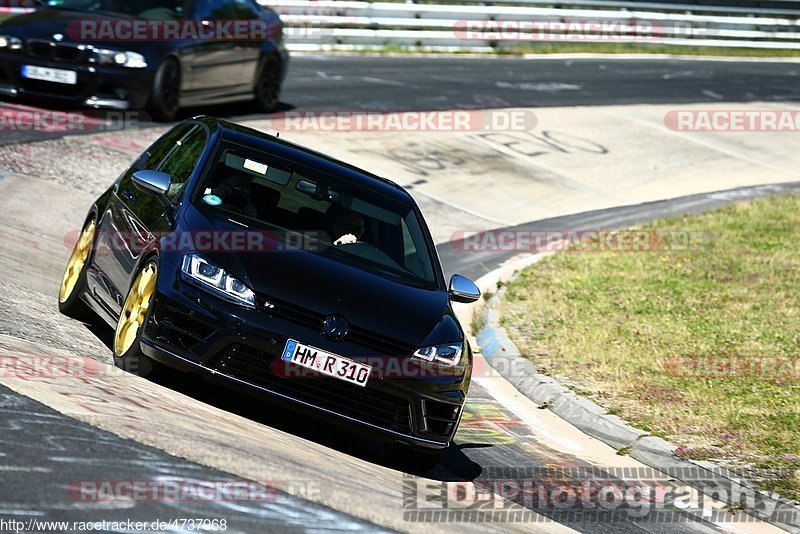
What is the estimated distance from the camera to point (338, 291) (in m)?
6.94

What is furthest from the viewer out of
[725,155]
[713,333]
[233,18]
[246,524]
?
[725,155]

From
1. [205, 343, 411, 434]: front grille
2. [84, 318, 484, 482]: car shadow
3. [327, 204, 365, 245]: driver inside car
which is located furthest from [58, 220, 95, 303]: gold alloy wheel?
[205, 343, 411, 434]: front grille

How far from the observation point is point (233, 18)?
1738 cm

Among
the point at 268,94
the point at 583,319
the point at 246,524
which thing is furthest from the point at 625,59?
the point at 246,524

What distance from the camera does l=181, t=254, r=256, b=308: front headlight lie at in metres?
6.71

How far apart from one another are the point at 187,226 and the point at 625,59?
89.0ft

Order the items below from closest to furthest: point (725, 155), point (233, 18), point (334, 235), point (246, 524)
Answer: point (246, 524)
point (334, 235)
point (233, 18)
point (725, 155)

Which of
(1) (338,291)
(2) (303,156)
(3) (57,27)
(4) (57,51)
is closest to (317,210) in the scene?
(2) (303,156)

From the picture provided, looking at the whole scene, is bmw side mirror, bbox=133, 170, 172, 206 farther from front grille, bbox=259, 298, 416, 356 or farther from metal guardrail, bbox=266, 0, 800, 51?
metal guardrail, bbox=266, 0, 800, 51

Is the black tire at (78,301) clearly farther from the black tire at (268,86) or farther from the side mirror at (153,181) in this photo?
the black tire at (268,86)

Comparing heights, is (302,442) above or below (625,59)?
above

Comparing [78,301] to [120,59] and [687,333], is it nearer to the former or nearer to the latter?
[687,333]

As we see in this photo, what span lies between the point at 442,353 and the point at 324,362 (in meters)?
0.75

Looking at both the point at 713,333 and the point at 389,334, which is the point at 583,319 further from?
the point at 389,334
